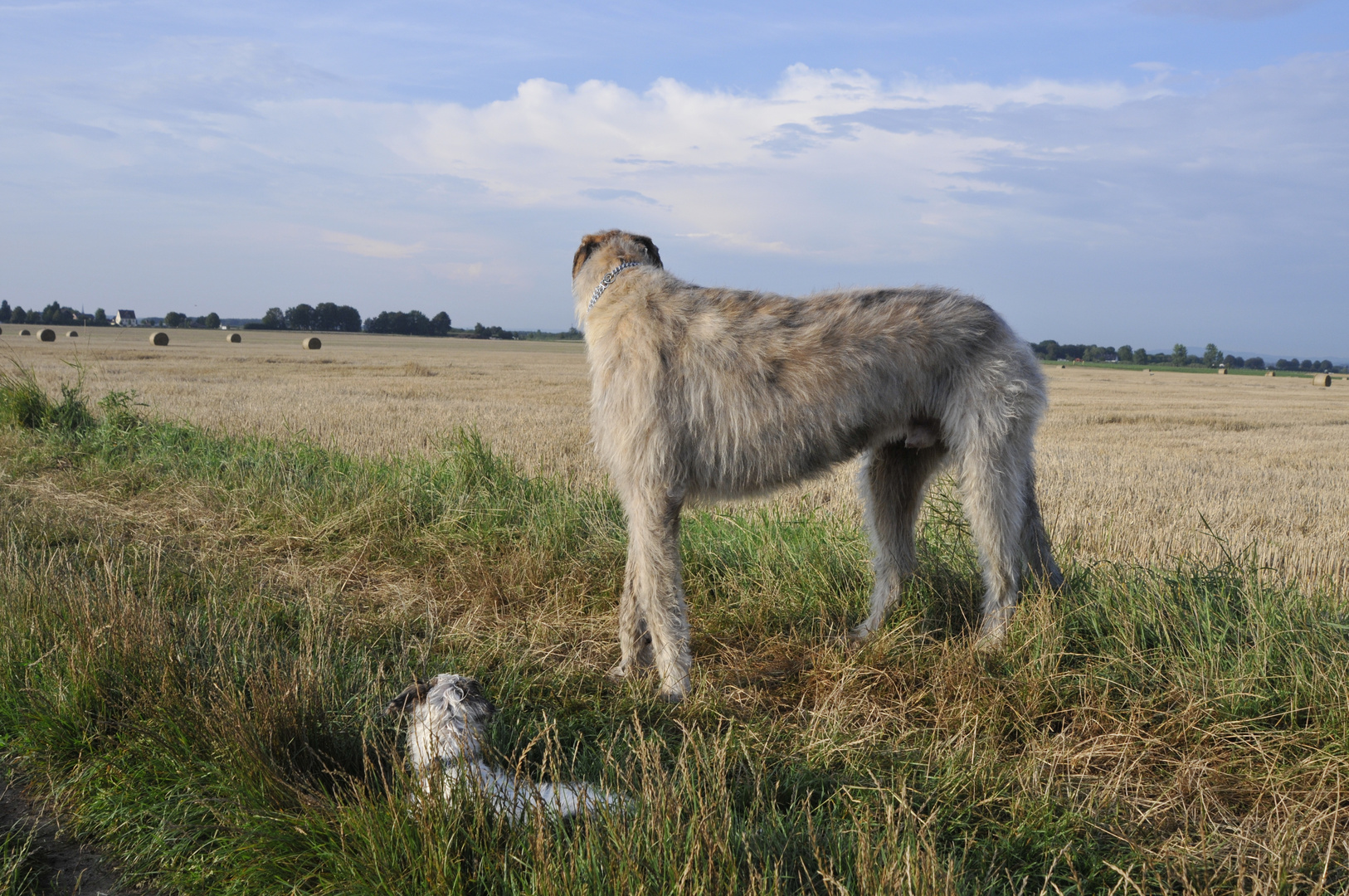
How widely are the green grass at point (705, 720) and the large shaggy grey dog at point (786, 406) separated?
0.43 metres

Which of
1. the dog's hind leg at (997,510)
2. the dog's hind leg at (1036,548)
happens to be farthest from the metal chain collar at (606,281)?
the dog's hind leg at (1036,548)

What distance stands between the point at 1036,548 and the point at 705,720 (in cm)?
194

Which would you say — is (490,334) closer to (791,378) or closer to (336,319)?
(336,319)

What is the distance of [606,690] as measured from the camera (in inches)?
150

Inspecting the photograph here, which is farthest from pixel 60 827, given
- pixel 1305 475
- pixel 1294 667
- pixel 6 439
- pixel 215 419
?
pixel 1305 475

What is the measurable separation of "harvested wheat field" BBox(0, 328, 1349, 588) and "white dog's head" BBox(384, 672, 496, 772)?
3.65 metres

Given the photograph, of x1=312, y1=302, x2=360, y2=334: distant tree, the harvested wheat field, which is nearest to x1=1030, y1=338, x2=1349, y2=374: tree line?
the harvested wheat field

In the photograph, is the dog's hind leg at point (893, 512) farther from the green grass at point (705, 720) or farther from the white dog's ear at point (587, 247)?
the white dog's ear at point (587, 247)

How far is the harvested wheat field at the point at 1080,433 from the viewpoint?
25.1 feet

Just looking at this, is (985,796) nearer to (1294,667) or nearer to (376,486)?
(1294,667)

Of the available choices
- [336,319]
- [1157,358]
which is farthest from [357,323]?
[1157,358]

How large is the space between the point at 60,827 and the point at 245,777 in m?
0.75

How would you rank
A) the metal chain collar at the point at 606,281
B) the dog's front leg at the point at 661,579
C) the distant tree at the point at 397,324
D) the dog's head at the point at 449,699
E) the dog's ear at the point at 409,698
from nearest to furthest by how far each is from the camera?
1. the dog's head at the point at 449,699
2. the dog's ear at the point at 409,698
3. the dog's front leg at the point at 661,579
4. the metal chain collar at the point at 606,281
5. the distant tree at the point at 397,324

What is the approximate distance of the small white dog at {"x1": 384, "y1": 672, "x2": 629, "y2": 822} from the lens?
2359 mm
